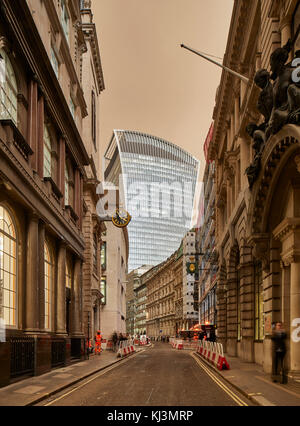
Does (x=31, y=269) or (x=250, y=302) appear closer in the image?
(x=31, y=269)

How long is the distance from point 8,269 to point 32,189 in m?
3.51

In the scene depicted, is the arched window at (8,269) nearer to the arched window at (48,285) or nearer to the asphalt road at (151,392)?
the asphalt road at (151,392)

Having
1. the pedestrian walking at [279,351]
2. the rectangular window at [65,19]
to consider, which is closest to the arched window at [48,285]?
the pedestrian walking at [279,351]

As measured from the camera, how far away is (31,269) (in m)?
21.7

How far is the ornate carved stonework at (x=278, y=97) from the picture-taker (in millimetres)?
15438

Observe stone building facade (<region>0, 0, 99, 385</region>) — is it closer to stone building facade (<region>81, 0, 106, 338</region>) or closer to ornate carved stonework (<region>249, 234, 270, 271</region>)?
ornate carved stonework (<region>249, 234, 270, 271</region>)

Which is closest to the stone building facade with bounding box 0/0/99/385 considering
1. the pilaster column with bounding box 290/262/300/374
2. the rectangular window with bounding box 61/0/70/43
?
the rectangular window with bounding box 61/0/70/43

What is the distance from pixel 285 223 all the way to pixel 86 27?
37.8m

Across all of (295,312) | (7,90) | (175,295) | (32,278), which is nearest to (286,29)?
(295,312)

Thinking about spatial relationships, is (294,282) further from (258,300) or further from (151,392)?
(258,300)

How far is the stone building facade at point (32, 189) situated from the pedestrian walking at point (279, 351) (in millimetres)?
8231

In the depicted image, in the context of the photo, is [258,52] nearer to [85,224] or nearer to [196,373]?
[196,373]
